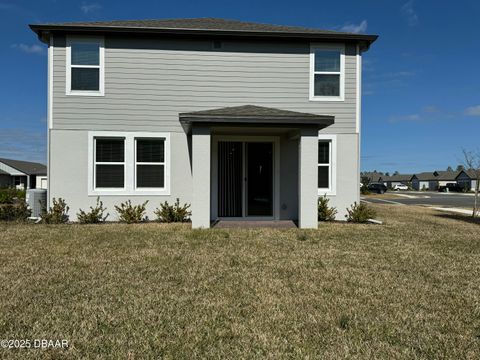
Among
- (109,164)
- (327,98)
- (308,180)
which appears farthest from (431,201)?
(109,164)

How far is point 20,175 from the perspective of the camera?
49.1m

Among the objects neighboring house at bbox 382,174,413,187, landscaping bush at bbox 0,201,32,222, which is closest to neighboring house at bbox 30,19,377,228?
landscaping bush at bbox 0,201,32,222

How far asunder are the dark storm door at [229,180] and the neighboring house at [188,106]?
1.2 inches

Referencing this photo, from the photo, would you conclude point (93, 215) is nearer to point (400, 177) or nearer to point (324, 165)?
point (324, 165)

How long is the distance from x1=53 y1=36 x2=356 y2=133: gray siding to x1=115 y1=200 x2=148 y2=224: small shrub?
2415 mm

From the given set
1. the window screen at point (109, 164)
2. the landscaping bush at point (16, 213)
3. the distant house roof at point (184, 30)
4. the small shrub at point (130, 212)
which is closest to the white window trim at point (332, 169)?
the distant house roof at point (184, 30)

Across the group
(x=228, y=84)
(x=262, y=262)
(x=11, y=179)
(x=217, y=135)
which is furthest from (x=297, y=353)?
(x=11, y=179)

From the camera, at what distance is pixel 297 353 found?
3105 millimetres

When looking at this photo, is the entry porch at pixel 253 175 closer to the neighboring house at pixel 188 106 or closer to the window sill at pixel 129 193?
the neighboring house at pixel 188 106

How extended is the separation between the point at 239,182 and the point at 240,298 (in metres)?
7.01

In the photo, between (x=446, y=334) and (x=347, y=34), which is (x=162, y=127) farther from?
(x=446, y=334)

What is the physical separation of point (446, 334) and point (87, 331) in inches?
138

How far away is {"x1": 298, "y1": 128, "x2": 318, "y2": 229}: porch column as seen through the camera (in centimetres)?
944

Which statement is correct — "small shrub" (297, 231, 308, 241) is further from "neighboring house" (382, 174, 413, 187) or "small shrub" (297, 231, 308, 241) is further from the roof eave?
"neighboring house" (382, 174, 413, 187)
